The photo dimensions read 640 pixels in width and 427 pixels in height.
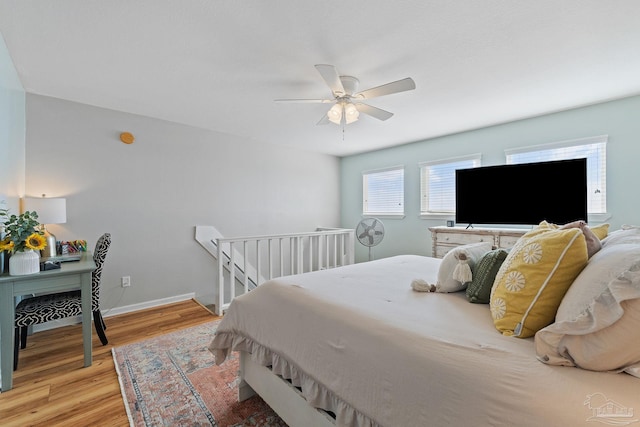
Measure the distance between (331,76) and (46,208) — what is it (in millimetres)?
2745

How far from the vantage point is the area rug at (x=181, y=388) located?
1.57 meters

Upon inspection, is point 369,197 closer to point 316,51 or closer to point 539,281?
point 316,51

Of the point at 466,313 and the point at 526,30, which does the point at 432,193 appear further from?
the point at 466,313

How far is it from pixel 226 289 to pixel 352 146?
3128mm

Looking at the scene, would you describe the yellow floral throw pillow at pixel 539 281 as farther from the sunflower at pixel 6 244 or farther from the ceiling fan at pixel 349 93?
the sunflower at pixel 6 244

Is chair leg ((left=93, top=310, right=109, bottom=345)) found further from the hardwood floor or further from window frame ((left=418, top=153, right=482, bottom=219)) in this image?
window frame ((left=418, top=153, right=482, bottom=219))

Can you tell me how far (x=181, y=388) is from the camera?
1827 millimetres

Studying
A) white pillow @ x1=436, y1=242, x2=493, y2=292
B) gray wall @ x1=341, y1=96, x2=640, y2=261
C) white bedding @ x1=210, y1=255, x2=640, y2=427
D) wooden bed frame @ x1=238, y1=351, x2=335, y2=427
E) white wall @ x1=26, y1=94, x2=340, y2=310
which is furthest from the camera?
white wall @ x1=26, y1=94, x2=340, y2=310

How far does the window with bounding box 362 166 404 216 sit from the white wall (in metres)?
1.74

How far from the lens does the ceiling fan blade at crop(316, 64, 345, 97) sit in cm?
183

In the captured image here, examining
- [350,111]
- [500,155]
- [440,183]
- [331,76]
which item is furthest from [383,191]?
[331,76]

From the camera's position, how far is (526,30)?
5.74ft

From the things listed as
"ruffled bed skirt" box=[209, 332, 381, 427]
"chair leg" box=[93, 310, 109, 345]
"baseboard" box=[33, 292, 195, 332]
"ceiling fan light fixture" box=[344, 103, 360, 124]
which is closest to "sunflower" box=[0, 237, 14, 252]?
"chair leg" box=[93, 310, 109, 345]

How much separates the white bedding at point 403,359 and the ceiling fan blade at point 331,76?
1394 mm
